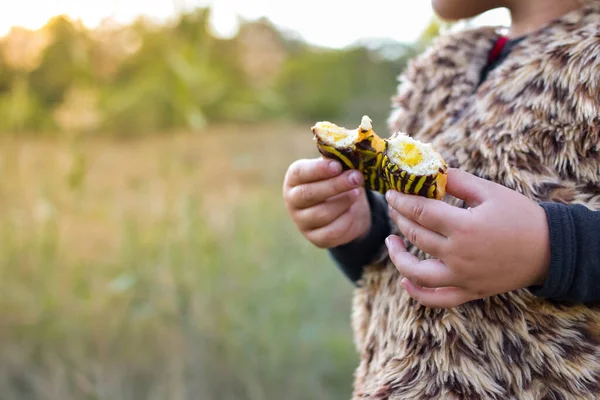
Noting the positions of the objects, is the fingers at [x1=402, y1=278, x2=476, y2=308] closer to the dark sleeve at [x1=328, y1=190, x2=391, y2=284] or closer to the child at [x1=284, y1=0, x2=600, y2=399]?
the child at [x1=284, y1=0, x2=600, y2=399]

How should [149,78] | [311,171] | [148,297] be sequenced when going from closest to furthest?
[311,171], [148,297], [149,78]

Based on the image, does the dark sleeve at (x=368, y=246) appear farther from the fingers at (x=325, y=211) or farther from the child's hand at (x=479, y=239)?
the child's hand at (x=479, y=239)

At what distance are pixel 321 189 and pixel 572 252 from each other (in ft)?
0.68

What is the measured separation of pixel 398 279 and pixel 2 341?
1.15m

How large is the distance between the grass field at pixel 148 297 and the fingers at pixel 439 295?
0.71m

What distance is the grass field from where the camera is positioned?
3.69 ft

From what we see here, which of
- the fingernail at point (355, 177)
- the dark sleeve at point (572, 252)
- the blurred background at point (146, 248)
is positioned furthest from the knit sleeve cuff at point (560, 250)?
the blurred background at point (146, 248)

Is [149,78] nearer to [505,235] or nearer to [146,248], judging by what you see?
[146,248]

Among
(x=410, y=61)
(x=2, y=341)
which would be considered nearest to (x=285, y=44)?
(x=2, y=341)

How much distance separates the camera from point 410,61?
1.92 ft

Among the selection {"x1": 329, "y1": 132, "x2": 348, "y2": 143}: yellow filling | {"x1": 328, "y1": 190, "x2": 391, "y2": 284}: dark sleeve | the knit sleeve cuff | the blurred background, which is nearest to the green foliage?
the blurred background

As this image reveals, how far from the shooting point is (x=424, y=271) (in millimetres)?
386

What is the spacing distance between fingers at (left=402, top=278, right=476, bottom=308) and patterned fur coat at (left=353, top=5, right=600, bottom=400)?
0.03m

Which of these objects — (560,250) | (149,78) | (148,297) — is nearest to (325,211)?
(560,250)
